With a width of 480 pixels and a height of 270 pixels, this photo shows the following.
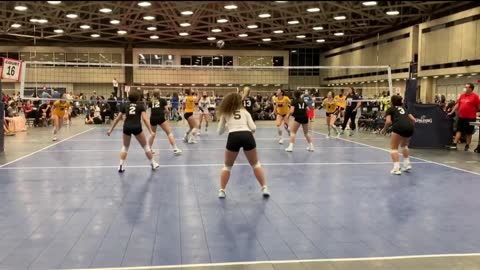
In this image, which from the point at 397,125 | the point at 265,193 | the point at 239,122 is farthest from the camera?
the point at 397,125

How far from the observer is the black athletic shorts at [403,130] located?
10.0m

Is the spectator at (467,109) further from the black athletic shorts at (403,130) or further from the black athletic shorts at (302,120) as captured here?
the black athletic shorts at (403,130)

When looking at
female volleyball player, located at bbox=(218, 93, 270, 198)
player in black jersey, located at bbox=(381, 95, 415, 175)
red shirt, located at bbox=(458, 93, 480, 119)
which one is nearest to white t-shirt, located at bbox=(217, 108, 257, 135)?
female volleyball player, located at bbox=(218, 93, 270, 198)

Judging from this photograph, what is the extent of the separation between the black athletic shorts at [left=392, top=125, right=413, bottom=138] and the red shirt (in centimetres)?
581

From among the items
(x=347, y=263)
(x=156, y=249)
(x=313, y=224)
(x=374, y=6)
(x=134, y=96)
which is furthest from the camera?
(x=134, y=96)

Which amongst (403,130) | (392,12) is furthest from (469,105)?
(392,12)

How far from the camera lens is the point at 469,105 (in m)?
14.5

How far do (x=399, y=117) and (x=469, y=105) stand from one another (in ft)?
19.3

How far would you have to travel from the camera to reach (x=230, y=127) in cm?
745

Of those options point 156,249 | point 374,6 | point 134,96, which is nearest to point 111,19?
point 374,6

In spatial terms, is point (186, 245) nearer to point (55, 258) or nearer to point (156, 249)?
point (156, 249)

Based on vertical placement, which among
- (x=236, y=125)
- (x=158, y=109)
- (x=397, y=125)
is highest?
(x=158, y=109)

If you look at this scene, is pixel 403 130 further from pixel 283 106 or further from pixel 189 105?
pixel 189 105

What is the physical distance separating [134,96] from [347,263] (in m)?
6.85
